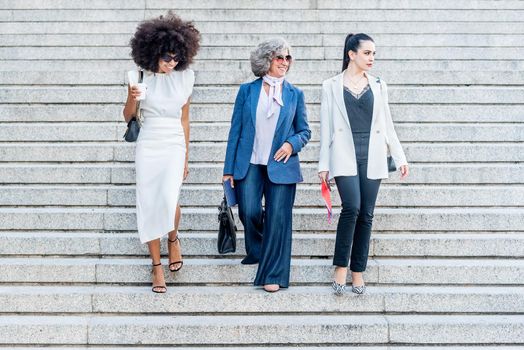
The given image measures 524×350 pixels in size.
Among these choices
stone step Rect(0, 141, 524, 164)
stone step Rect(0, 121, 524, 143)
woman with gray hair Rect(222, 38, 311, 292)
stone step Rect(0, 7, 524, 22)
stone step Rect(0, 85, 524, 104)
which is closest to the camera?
woman with gray hair Rect(222, 38, 311, 292)

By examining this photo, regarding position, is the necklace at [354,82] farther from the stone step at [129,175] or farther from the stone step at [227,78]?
the stone step at [227,78]

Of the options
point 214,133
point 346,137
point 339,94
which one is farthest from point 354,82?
point 214,133

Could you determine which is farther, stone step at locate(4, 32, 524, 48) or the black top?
stone step at locate(4, 32, 524, 48)

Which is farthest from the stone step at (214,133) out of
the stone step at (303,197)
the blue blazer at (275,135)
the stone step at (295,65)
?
the blue blazer at (275,135)

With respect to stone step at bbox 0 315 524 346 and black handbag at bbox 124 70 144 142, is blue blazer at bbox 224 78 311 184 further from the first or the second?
stone step at bbox 0 315 524 346

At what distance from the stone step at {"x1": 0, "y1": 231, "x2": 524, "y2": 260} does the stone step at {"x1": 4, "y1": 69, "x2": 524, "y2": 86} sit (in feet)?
8.09

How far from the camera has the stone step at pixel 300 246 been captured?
555 centimetres

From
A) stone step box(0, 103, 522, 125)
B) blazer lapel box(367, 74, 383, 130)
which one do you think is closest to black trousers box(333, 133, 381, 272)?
→ blazer lapel box(367, 74, 383, 130)

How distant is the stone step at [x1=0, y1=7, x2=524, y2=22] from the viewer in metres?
9.40

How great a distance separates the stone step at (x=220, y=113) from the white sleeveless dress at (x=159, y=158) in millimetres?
1959

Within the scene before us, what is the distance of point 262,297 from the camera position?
5031 millimetres

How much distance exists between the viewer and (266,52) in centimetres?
503

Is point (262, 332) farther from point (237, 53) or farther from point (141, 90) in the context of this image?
point (237, 53)

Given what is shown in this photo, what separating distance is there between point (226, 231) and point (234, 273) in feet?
1.30
